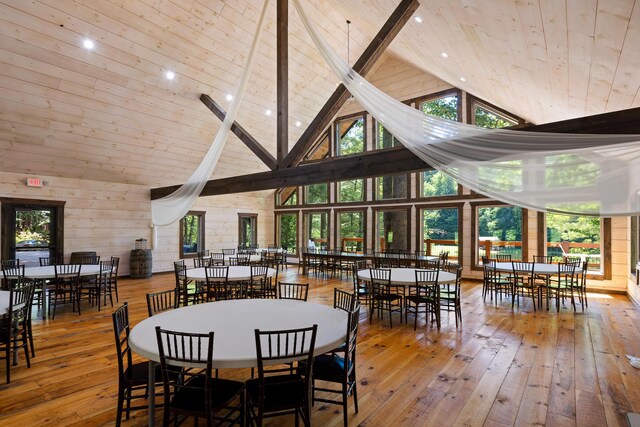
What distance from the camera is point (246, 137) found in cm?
655

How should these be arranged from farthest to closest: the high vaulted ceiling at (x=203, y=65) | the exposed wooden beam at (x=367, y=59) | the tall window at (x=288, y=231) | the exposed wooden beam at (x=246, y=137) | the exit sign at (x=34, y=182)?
the tall window at (x=288, y=231)
the exit sign at (x=34, y=182)
the exposed wooden beam at (x=246, y=137)
the exposed wooden beam at (x=367, y=59)
the high vaulted ceiling at (x=203, y=65)

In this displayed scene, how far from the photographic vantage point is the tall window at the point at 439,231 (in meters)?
9.23

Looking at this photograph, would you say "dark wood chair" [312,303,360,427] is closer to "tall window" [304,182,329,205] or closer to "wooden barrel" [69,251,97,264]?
"wooden barrel" [69,251,97,264]

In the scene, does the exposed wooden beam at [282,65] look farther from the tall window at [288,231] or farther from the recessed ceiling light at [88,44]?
the tall window at [288,231]

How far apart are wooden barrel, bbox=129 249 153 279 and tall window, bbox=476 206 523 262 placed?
8.50m

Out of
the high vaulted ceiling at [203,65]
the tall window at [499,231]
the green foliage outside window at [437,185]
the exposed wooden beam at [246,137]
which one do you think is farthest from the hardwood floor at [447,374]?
the green foliage outside window at [437,185]

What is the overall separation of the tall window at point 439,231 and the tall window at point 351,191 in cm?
205

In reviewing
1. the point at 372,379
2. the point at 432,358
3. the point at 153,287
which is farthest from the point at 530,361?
the point at 153,287

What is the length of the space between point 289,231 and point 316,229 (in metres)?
1.16

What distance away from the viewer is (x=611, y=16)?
7.54 feet

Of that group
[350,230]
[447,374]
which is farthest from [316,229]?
[447,374]

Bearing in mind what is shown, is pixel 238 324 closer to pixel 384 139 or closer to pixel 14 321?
pixel 14 321

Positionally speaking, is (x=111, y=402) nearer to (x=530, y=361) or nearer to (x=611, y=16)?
(x=530, y=361)

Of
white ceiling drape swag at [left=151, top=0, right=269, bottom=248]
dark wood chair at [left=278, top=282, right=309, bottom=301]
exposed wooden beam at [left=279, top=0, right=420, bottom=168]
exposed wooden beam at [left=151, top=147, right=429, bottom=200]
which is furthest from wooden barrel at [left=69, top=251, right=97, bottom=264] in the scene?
exposed wooden beam at [left=279, top=0, right=420, bottom=168]
